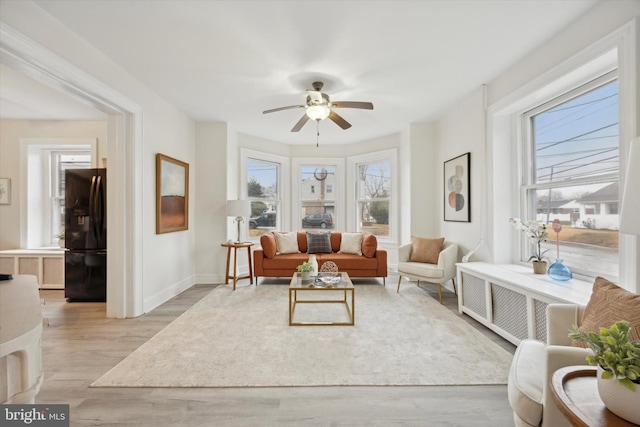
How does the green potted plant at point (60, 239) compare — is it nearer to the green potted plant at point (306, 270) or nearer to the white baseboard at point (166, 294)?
the white baseboard at point (166, 294)

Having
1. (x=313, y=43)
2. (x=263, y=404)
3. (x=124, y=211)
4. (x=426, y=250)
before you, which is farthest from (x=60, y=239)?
(x=426, y=250)

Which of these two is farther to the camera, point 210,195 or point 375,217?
point 375,217

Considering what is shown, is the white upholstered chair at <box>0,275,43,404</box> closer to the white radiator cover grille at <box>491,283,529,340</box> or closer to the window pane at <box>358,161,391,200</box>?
the white radiator cover grille at <box>491,283,529,340</box>

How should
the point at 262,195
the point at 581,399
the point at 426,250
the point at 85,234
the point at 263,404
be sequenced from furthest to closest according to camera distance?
the point at 262,195 → the point at 426,250 → the point at 85,234 → the point at 263,404 → the point at 581,399

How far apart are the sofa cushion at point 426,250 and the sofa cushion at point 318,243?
146 centimetres

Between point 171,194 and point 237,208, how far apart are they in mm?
957

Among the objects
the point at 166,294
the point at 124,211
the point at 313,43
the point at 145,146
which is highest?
the point at 313,43

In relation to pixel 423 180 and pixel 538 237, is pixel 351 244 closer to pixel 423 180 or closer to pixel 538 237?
pixel 423 180

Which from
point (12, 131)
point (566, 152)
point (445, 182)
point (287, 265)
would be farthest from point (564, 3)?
point (12, 131)

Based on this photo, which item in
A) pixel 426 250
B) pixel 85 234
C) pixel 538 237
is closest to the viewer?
pixel 538 237

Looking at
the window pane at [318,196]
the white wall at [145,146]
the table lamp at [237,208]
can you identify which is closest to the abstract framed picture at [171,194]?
the white wall at [145,146]

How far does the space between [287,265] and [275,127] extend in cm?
239

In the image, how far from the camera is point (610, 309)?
56.4 inches

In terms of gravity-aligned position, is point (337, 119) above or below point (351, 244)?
above
